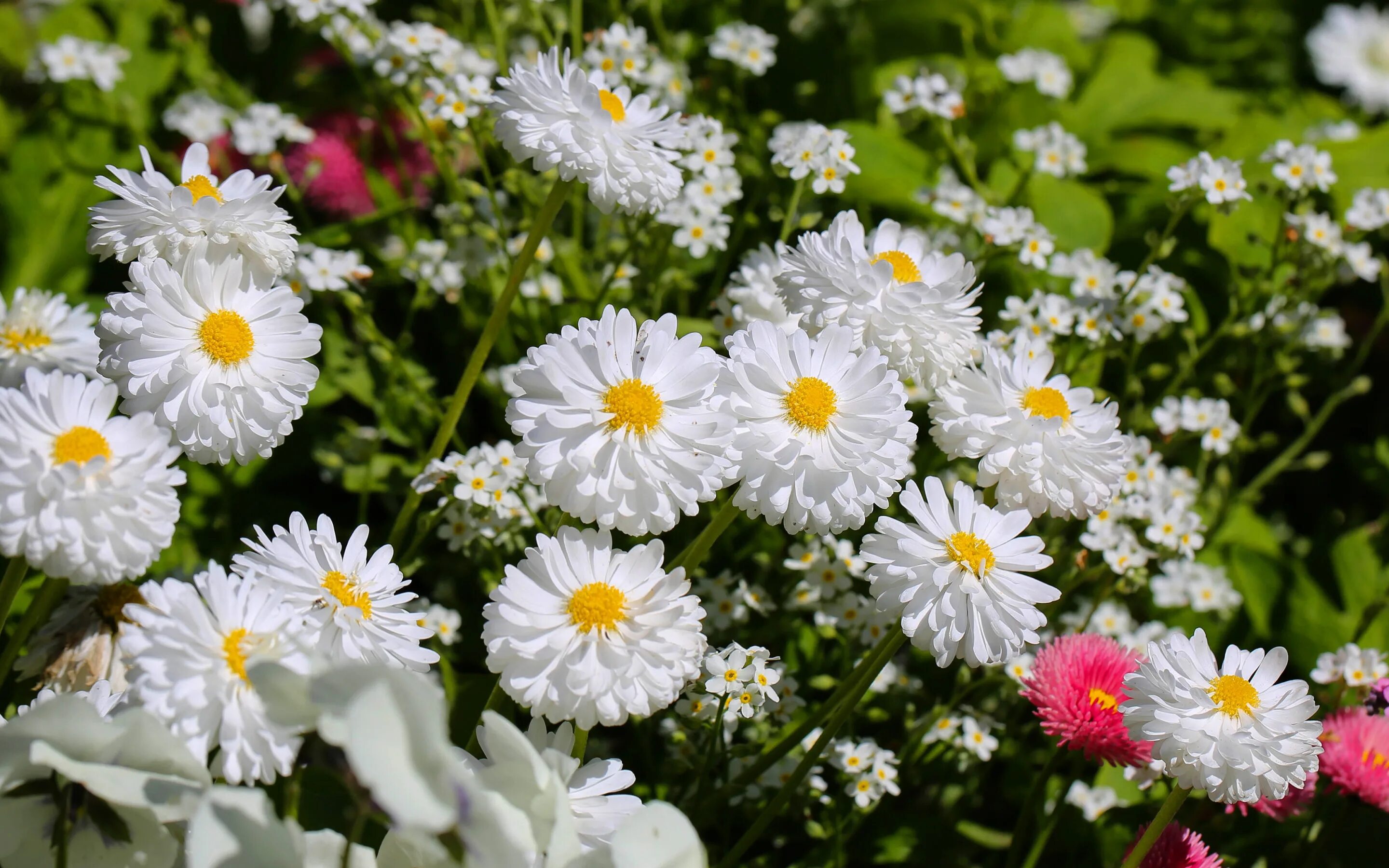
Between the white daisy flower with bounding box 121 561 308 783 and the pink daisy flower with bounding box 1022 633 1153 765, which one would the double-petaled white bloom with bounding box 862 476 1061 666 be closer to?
the pink daisy flower with bounding box 1022 633 1153 765

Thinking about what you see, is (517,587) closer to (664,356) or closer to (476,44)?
(664,356)

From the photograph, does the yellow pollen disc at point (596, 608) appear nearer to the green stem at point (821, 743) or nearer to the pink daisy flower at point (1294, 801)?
the green stem at point (821, 743)

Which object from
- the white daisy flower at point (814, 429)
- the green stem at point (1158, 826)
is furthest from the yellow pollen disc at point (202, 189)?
the green stem at point (1158, 826)

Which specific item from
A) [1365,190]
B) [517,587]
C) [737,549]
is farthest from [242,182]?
[1365,190]

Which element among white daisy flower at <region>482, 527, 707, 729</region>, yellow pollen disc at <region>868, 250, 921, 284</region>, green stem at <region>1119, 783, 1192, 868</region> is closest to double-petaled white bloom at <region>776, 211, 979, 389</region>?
yellow pollen disc at <region>868, 250, 921, 284</region>

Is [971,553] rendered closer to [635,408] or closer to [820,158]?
[635,408]
